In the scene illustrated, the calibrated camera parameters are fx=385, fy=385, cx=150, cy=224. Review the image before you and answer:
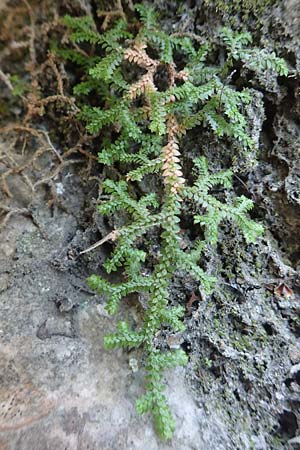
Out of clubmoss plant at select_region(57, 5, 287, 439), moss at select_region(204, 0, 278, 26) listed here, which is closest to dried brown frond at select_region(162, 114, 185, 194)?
clubmoss plant at select_region(57, 5, 287, 439)

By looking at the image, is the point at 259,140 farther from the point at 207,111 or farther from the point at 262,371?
the point at 262,371

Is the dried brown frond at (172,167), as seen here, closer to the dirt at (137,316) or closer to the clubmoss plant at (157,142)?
the clubmoss plant at (157,142)

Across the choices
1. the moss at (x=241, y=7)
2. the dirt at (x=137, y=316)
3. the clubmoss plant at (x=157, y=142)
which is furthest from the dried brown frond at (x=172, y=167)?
the moss at (x=241, y=7)

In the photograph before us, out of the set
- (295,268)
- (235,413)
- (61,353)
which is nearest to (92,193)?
(61,353)

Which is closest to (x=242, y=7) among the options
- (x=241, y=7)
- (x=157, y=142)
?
(x=241, y=7)

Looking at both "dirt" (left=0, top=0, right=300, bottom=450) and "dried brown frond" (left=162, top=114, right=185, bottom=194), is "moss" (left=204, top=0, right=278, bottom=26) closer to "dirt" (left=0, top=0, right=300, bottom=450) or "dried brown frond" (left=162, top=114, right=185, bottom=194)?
"dirt" (left=0, top=0, right=300, bottom=450)

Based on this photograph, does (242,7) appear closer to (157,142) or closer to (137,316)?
(157,142)
